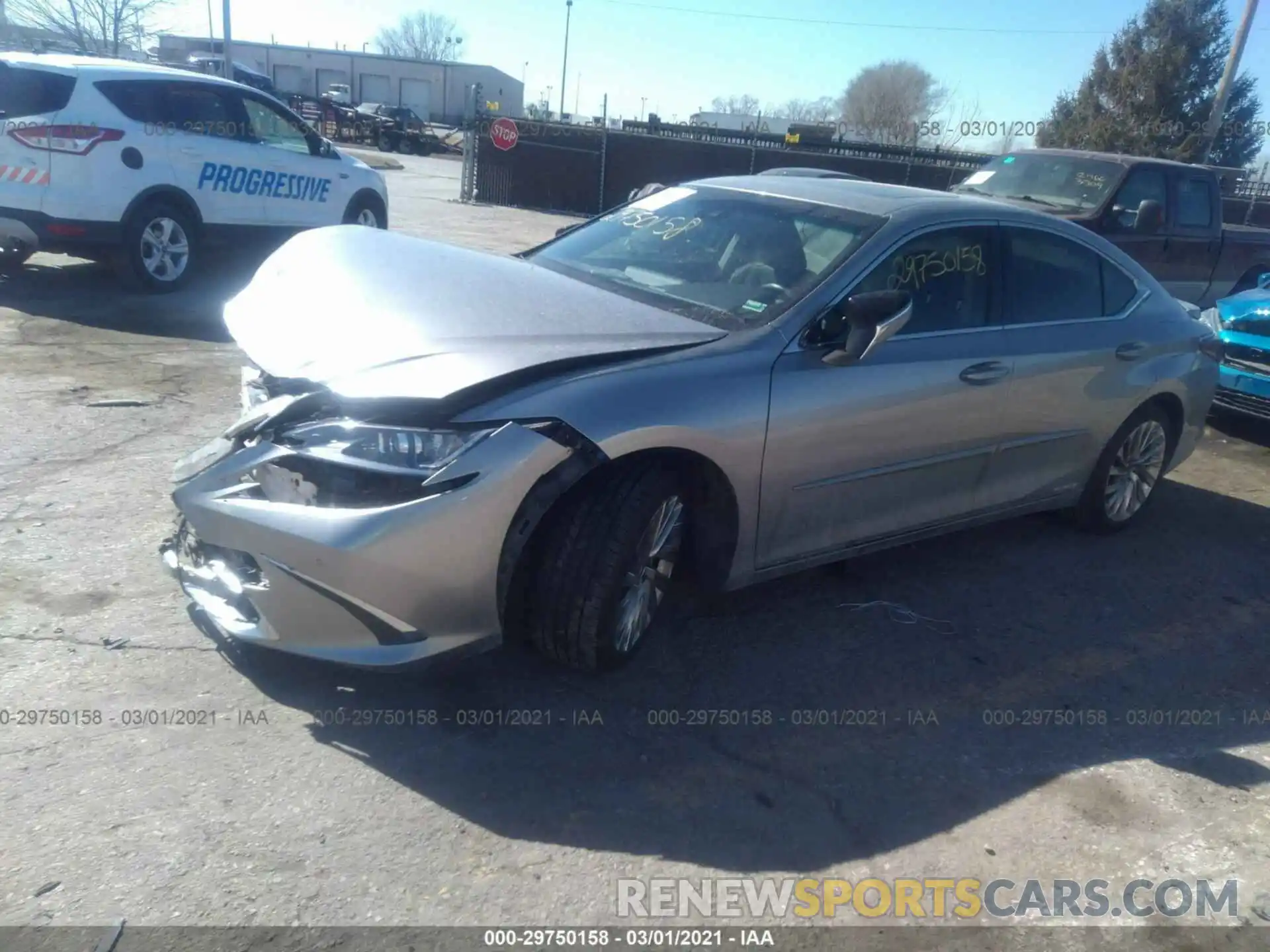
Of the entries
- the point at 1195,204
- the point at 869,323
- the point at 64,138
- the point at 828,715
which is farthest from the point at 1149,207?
the point at 64,138

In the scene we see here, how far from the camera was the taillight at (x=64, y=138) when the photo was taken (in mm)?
8023

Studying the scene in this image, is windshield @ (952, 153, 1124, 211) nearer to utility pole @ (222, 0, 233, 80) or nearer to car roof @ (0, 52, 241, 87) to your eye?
car roof @ (0, 52, 241, 87)

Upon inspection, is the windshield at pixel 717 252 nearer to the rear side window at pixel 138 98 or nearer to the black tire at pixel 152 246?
the black tire at pixel 152 246

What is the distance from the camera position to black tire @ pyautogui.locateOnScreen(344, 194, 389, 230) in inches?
429

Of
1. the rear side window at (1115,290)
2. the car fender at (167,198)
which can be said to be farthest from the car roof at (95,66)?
the rear side window at (1115,290)

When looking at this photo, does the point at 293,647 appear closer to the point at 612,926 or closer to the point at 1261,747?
the point at 612,926

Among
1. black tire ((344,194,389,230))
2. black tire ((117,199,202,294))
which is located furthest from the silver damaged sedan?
black tire ((344,194,389,230))

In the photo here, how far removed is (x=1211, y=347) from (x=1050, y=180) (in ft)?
14.4

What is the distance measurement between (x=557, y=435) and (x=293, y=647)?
987 mm

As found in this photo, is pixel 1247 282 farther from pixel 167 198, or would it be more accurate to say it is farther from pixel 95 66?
pixel 95 66

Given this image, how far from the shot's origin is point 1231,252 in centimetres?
1016

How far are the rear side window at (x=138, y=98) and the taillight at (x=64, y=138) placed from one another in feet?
0.99

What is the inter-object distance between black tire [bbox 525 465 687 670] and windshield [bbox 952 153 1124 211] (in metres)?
7.15

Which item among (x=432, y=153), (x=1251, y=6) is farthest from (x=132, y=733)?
(x=432, y=153)
